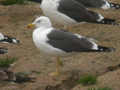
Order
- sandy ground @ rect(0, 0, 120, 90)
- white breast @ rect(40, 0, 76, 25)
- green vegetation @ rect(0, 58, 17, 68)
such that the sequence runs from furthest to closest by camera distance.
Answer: white breast @ rect(40, 0, 76, 25)
green vegetation @ rect(0, 58, 17, 68)
sandy ground @ rect(0, 0, 120, 90)

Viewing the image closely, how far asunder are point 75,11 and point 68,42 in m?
2.15

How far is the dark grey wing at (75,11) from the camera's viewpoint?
28.0ft

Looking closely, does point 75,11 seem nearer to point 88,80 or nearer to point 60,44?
point 60,44

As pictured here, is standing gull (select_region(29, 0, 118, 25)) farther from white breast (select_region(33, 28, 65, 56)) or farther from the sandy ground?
white breast (select_region(33, 28, 65, 56))

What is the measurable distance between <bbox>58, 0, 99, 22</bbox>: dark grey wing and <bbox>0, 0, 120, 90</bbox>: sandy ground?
1.25ft

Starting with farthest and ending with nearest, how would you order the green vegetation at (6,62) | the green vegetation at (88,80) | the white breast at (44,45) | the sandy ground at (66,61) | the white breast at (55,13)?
the white breast at (55,13), the green vegetation at (6,62), the white breast at (44,45), the sandy ground at (66,61), the green vegetation at (88,80)

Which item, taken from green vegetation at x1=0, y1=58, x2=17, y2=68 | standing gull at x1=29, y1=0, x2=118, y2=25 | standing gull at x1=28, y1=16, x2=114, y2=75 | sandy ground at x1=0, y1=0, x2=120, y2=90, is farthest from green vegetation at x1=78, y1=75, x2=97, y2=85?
standing gull at x1=29, y1=0, x2=118, y2=25

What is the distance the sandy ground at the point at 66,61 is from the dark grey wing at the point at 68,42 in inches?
17.1

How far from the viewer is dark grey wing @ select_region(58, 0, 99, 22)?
8547mm

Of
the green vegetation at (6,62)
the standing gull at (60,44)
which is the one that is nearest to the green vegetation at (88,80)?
the standing gull at (60,44)

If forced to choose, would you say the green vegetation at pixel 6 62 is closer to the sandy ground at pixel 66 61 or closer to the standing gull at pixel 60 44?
the sandy ground at pixel 66 61

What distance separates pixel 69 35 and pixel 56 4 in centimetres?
202

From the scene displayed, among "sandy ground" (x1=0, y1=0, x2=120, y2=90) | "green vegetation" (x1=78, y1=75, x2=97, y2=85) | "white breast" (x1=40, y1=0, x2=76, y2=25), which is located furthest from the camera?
"white breast" (x1=40, y1=0, x2=76, y2=25)

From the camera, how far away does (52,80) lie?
652 cm
